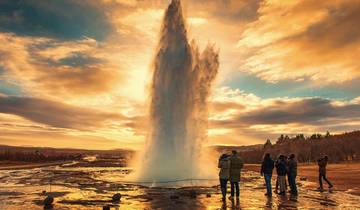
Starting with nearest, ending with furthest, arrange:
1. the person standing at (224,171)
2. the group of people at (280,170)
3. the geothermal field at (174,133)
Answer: the person standing at (224,171)
the group of people at (280,170)
the geothermal field at (174,133)

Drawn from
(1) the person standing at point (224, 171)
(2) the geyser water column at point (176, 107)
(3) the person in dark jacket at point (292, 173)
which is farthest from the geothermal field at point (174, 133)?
(1) the person standing at point (224, 171)

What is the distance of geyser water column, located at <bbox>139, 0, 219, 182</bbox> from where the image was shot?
31.4 metres

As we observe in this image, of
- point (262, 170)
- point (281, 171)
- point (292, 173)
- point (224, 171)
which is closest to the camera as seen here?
point (224, 171)

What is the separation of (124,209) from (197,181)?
14.4 m

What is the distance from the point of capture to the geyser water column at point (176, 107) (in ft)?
103

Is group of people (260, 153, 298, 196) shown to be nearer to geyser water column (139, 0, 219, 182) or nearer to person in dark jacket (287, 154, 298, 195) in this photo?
person in dark jacket (287, 154, 298, 195)

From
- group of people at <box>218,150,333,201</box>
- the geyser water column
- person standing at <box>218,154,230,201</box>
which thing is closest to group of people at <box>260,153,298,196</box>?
group of people at <box>218,150,333,201</box>

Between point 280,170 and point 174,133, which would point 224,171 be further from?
point 174,133

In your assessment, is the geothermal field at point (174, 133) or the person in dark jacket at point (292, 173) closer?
the person in dark jacket at point (292, 173)

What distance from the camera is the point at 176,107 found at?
33.3 metres

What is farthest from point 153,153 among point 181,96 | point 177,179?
point 181,96

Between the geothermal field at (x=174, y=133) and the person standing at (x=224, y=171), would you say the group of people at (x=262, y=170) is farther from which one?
the geothermal field at (x=174, y=133)

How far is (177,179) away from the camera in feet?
98.4

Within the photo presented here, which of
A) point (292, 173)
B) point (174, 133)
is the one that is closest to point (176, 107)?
point (174, 133)
